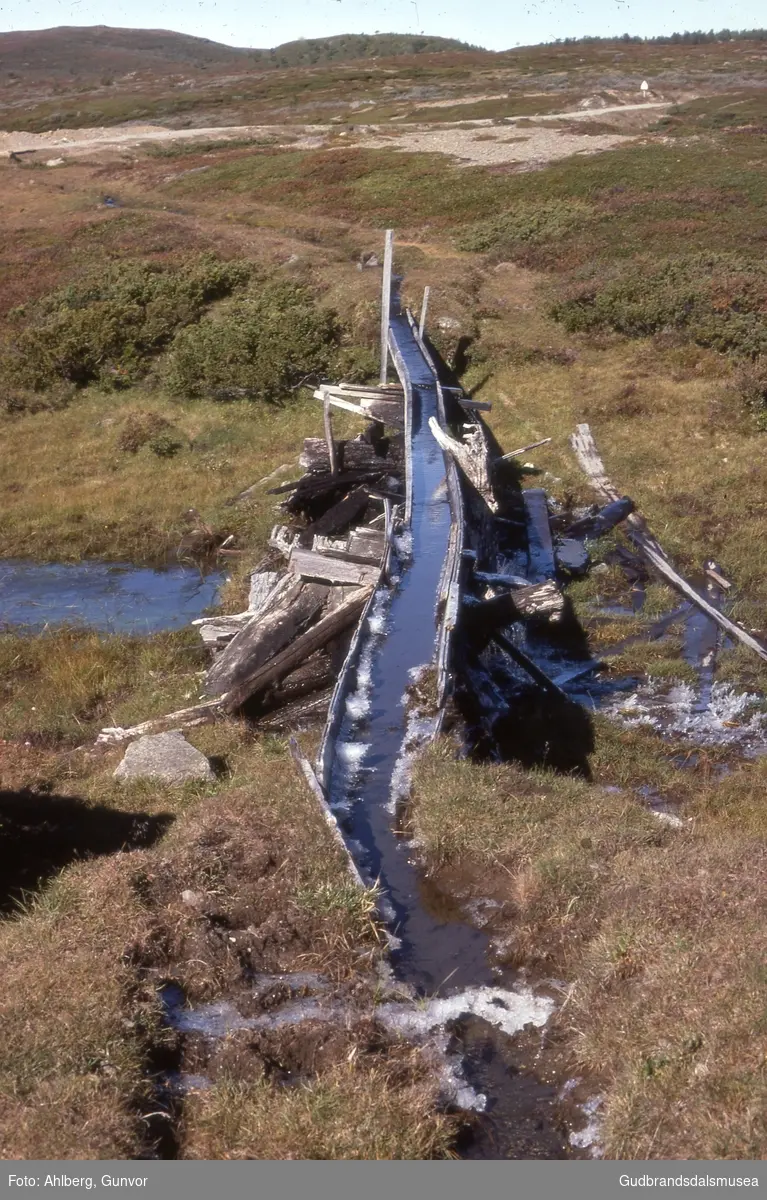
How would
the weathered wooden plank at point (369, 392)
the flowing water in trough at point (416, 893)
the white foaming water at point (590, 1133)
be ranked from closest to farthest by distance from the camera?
the white foaming water at point (590, 1133) → the flowing water in trough at point (416, 893) → the weathered wooden plank at point (369, 392)

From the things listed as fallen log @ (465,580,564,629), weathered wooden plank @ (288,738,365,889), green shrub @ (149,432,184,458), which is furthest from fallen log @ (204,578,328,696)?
green shrub @ (149,432,184,458)

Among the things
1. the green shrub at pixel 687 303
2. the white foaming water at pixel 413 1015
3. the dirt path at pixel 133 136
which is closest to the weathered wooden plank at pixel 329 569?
the white foaming water at pixel 413 1015

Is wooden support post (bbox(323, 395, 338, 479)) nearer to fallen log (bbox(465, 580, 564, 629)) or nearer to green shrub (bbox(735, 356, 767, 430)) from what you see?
fallen log (bbox(465, 580, 564, 629))

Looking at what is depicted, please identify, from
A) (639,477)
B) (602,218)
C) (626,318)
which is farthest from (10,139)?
(639,477)

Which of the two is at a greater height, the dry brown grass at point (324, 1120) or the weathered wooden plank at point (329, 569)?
the weathered wooden plank at point (329, 569)

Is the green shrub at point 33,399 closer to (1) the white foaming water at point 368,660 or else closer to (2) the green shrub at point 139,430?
(2) the green shrub at point 139,430

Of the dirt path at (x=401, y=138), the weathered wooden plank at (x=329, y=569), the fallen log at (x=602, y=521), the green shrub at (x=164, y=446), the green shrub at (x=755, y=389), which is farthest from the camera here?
the dirt path at (x=401, y=138)

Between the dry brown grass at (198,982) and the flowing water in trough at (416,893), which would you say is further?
the flowing water in trough at (416,893)

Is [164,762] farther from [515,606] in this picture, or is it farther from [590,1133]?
[590,1133]
